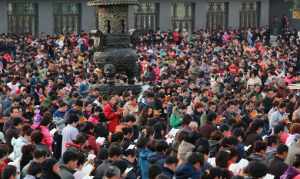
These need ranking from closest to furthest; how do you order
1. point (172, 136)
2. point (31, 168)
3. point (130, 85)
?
point (31, 168) < point (172, 136) < point (130, 85)

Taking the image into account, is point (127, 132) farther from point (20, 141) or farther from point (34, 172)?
point (34, 172)

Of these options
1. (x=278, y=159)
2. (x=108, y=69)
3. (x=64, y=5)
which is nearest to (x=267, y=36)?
(x=64, y=5)

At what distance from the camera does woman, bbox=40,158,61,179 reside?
37.1ft

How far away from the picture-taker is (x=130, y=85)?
26719 millimetres

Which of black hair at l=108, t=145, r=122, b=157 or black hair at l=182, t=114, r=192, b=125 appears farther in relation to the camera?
black hair at l=182, t=114, r=192, b=125

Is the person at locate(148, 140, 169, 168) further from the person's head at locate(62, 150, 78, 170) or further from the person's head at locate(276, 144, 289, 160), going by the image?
the person's head at locate(276, 144, 289, 160)

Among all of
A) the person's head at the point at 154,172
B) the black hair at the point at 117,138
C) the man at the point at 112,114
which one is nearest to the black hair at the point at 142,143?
the black hair at the point at 117,138

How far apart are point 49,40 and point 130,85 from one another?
15461 millimetres

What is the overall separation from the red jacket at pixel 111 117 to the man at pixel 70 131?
2067 mm

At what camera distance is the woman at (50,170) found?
11297 mm

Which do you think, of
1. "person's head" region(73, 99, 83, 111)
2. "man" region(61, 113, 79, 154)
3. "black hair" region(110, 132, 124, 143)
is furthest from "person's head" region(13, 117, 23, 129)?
"person's head" region(73, 99, 83, 111)

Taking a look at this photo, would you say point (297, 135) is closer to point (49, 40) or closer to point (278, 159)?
point (278, 159)

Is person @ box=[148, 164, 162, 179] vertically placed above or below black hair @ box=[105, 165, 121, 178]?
below

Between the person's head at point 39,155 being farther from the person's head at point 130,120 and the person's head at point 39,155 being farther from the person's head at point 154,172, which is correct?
the person's head at point 130,120
